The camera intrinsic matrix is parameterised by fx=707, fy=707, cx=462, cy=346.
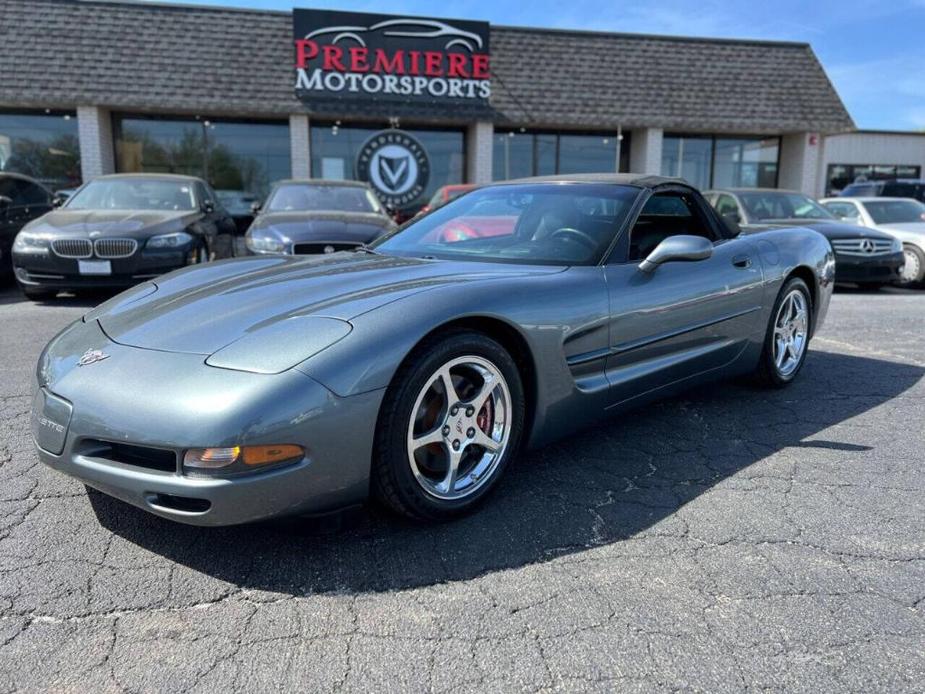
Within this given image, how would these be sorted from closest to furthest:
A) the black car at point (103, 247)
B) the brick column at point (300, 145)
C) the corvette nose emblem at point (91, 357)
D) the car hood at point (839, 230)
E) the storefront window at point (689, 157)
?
the corvette nose emblem at point (91, 357)
the black car at point (103, 247)
the car hood at point (839, 230)
the brick column at point (300, 145)
the storefront window at point (689, 157)

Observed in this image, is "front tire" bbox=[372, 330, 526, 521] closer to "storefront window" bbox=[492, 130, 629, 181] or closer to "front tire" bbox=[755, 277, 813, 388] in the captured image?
"front tire" bbox=[755, 277, 813, 388]

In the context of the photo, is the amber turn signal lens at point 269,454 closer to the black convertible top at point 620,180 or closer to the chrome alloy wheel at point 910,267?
the black convertible top at point 620,180

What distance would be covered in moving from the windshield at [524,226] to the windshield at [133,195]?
5.18m

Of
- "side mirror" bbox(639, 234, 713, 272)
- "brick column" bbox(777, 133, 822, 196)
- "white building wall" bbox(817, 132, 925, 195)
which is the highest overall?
"white building wall" bbox(817, 132, 925, 195)

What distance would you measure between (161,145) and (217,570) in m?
15.4

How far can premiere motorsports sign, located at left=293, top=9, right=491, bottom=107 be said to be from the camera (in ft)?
45.5

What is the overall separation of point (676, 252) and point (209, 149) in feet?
48.0

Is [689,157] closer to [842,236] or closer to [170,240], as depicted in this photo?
[842,236]

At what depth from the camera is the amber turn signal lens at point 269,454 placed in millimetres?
1993

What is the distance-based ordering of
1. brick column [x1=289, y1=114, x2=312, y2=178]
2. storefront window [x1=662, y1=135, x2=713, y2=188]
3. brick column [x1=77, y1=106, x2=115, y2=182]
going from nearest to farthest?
brick column [x1=77, y1=106, x2=115, y2=182]
brick column [x1=289, y1=114, x2=312, y2=178]
storefront window [x1=662, y1=135, x2=713, y2=188]

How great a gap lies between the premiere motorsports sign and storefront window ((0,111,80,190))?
202 inches

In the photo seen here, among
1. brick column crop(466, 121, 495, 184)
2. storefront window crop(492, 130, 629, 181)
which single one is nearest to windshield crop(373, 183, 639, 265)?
brick column crop(466, 121, 495, 184)

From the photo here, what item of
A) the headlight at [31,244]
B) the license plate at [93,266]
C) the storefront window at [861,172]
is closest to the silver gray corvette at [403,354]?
the license plate at [93,266]

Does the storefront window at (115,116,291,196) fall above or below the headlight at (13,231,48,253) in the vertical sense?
above
